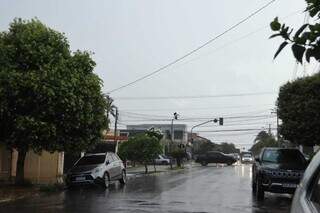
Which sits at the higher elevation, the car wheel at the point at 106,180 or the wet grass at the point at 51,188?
the car wheel at the point at 106,180

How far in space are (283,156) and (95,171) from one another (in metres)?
8.41

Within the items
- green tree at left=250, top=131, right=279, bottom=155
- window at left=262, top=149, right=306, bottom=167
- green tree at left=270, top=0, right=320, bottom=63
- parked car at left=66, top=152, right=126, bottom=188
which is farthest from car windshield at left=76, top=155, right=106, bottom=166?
green tree at left=250, top=131, right=279, bottom=155

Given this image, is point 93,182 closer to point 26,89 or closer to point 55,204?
point 26,89

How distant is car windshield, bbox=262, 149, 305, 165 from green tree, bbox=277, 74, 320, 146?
5.85 metres

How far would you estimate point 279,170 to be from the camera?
19297mm

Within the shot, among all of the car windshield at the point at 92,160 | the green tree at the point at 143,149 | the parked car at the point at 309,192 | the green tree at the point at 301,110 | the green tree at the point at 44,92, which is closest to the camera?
the parked car at the point at 309,192

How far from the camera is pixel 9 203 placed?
18234 millimetres

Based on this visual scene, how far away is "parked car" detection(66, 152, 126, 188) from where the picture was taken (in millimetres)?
25297

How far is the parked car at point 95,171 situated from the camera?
25297mm

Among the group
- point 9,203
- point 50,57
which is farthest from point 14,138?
point 9,203

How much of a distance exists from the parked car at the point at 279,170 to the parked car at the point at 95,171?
741cm

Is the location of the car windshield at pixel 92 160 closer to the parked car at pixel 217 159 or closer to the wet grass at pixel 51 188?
the wet grass at pixel 51 188

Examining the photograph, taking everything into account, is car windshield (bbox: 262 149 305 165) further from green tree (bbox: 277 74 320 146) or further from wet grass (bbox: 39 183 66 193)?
wet grass (bbox: 39 183 66 193)

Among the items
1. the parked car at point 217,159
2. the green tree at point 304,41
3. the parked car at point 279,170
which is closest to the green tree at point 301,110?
the parked car at point 279,170
